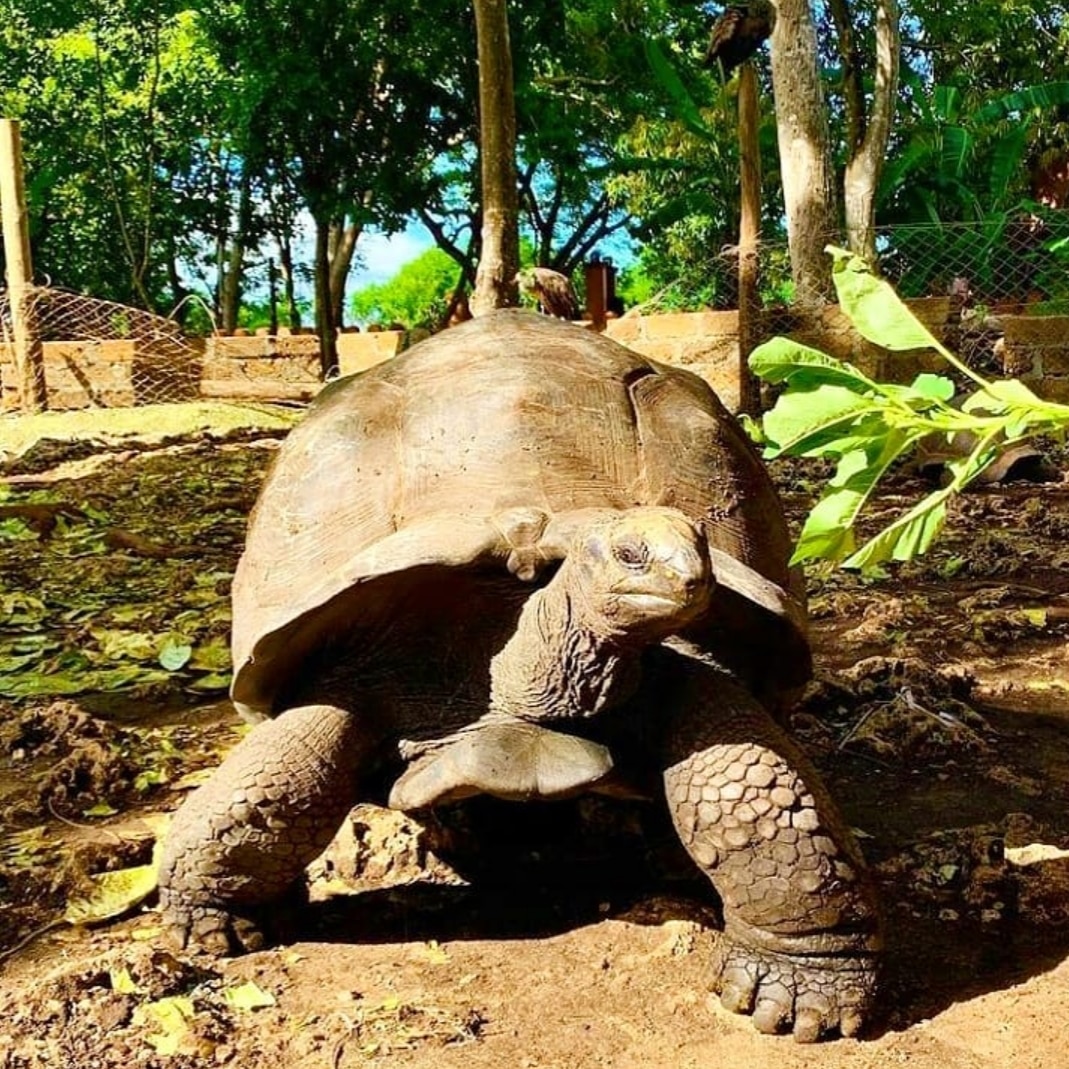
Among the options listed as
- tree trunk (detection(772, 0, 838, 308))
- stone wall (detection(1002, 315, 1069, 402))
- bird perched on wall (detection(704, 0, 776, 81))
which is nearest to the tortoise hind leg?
stone wall (detection(1002, 315, 1069, 402))

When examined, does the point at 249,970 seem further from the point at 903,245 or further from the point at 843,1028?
the point at 903,245

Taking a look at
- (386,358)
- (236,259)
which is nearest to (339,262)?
(236,259)

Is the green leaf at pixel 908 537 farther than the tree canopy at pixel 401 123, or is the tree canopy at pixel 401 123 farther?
the tree canopy at pixel 401 123

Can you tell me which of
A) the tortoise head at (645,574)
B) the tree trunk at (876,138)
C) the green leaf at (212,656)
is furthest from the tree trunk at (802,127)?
the tortoise head at (645,574)

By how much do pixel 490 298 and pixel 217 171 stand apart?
1216cm

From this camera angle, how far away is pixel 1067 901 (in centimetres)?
214

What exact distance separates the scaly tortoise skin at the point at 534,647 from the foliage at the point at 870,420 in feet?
2.26

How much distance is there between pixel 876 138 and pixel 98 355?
6.09 metres

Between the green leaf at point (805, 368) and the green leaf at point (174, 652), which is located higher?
the green leaf at point (805, 368)

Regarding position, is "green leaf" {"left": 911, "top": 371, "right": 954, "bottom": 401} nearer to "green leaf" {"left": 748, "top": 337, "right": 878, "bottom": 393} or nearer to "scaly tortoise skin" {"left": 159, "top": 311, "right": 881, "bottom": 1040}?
"green leaf" {"left": 748, "top": 337, "right": 878, "bottom": 393}

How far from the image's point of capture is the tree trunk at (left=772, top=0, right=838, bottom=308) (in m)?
9.02

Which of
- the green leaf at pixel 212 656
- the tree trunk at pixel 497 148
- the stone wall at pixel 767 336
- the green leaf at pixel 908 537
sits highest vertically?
the tree trunk at pixel 497 148

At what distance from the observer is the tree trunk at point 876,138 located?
1013cm

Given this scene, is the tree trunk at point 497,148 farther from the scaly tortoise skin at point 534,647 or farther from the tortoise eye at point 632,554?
the tortoise eye at point 632,554
